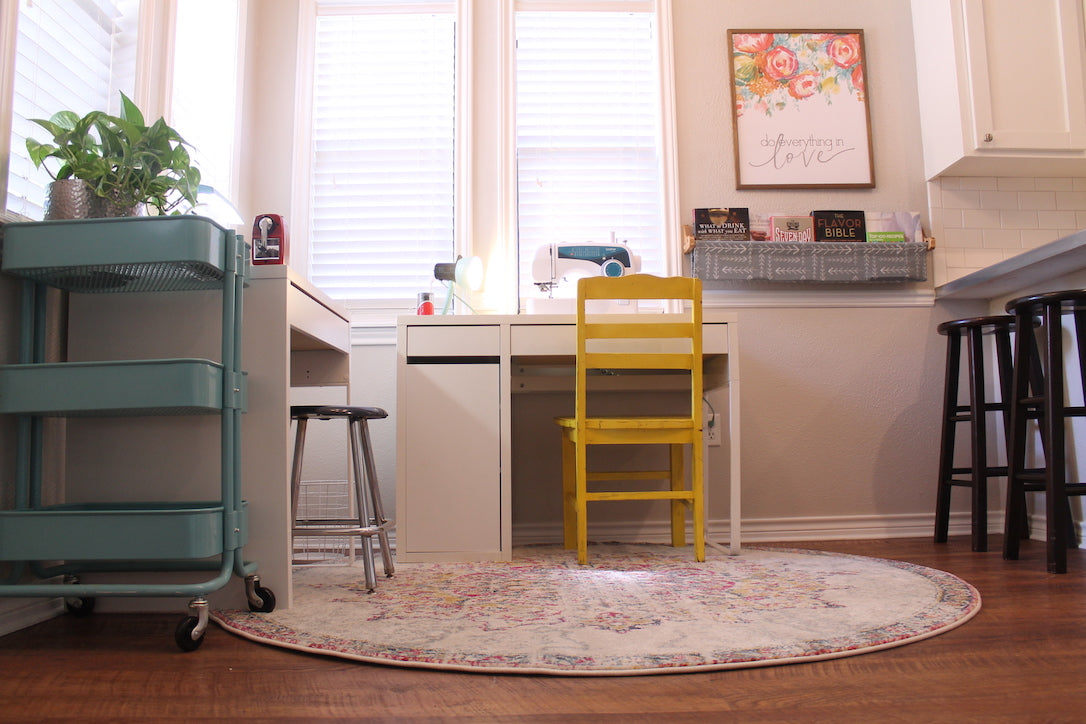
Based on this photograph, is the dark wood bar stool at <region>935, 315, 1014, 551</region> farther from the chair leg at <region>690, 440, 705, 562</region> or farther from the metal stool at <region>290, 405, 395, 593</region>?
the metal stool at <region>290, 405, 395, 593</region>

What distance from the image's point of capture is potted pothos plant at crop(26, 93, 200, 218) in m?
1.83

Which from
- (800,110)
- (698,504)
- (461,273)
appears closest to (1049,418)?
(698,504)

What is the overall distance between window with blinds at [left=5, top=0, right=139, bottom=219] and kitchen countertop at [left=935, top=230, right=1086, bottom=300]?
291 centimetres

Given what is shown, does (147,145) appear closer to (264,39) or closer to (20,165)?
(20,165)

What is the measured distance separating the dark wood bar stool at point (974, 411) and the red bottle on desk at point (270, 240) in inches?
93.3

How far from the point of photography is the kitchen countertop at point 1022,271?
2532 mm

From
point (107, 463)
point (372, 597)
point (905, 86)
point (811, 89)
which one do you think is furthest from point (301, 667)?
point (905, 86)

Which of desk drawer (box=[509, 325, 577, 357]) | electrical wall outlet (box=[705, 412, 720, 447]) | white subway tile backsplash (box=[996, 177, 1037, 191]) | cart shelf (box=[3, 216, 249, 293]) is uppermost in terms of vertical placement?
white subway tile backsplash (box=[996, 177, 1037, 191])

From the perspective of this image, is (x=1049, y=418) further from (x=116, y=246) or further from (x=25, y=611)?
(x=25, y=611)

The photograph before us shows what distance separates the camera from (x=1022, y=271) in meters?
2.87

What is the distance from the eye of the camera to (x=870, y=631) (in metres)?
1.59

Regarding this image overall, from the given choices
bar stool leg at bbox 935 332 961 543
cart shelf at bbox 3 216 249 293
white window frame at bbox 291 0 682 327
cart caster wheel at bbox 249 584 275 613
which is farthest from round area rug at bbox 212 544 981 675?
white window frame at bbox 291 0 682 327

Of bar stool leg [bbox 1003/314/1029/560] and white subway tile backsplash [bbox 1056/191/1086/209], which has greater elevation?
white subway tile backsplash [bbox 1056/191/1086/209]

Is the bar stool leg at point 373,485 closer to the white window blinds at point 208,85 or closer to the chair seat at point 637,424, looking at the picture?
the chair seat at point 637,424
